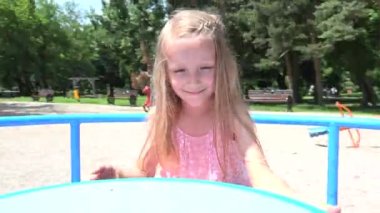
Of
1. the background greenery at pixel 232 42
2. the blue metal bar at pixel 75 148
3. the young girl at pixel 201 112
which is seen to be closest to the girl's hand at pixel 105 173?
the young girl at pixel 201 112

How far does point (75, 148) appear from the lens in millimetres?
2602

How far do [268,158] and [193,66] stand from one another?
6.58m

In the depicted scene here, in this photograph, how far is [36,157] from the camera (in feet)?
27.6

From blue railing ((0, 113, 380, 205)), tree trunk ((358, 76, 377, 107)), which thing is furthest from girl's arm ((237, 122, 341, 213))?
tree trunk ((358, 76, 377, 107))

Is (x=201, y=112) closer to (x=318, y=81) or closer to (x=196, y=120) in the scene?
(x=196, y=120)

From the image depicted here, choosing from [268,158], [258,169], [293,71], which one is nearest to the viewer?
[258,169]

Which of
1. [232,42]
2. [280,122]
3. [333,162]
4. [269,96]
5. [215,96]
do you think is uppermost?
[232,42]

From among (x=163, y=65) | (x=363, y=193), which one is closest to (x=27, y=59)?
(x=363, y=193)

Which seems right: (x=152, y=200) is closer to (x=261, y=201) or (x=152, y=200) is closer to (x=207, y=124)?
(x=261, y=201)

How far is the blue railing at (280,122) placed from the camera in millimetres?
2300

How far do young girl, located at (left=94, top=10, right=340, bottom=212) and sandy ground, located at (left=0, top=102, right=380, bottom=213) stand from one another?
211 cm

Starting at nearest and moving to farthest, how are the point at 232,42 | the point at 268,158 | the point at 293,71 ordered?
the point at 268,158
the point at 232,42
the point at 293,71

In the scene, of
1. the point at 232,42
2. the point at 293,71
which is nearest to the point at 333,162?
the point at 232,42

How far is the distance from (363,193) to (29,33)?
39.7 meters
